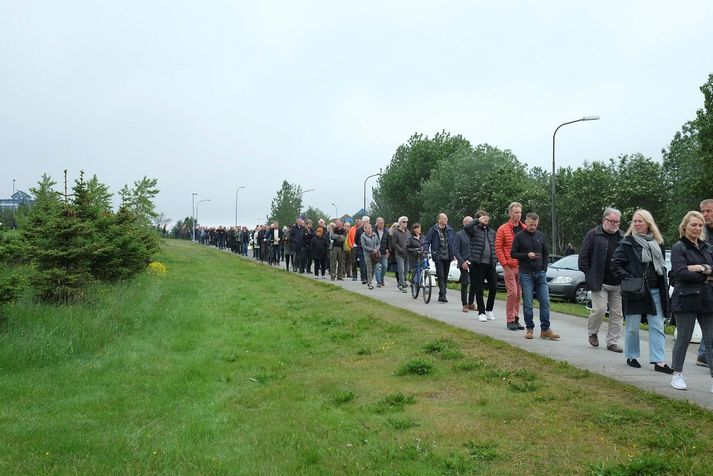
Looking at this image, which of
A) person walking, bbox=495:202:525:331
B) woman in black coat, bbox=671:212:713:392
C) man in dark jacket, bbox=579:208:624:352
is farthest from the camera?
person walking, bbox=495:202:525:331

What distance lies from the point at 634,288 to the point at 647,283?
0.69ft

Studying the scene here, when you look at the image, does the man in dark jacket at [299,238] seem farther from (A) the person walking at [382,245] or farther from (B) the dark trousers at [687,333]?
(B) the dark trousers at [687,333]

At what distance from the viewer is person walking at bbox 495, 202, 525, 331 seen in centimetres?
1049

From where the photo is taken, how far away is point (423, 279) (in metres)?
15.1

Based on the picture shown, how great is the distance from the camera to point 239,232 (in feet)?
157

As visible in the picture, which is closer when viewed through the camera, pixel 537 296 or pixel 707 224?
pixel 707 224

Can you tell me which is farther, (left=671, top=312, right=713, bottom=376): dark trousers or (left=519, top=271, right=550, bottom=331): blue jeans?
(left=519, top=271, right=550, bottom=331): blue jeans

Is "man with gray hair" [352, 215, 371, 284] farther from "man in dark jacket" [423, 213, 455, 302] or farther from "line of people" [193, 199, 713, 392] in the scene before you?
"man in dark jacket" [423, 213, 455, 302]

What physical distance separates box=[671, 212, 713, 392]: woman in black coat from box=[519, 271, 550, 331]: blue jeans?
2.88 meters

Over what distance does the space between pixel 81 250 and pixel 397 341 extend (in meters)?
6.42

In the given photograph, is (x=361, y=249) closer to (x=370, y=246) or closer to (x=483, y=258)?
(x=370, y=246)

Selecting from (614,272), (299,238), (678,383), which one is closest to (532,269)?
(614,272)

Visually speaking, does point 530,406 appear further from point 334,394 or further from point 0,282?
point 0,282

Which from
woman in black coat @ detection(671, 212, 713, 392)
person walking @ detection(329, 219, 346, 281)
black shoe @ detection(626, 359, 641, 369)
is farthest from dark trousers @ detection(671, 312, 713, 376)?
person walking @ detection(329, 219, 346, 281)
